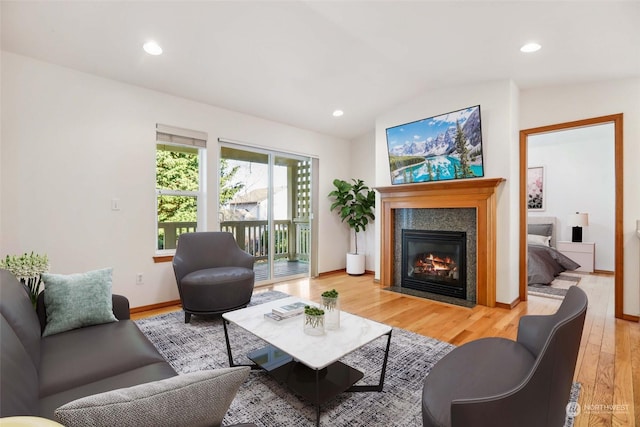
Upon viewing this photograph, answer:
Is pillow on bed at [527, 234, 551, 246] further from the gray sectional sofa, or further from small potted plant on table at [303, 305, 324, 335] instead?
the gray sectional sofa

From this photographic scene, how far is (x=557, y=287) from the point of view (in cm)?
439

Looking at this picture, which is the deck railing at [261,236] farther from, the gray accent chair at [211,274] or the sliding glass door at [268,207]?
the gray accent chair at [211,274]

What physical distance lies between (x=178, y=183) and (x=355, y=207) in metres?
2.90

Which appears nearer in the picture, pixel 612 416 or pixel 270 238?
pixel 612 416

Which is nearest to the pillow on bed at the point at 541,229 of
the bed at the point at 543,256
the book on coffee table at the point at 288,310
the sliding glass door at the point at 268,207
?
the bed at the point at 543,256

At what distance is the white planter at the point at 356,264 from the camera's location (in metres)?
5.37

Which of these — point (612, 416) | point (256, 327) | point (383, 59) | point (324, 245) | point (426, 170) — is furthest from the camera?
point (324, 245)

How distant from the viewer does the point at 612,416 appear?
167cm

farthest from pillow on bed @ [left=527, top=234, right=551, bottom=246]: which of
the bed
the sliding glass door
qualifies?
the sliding glass door

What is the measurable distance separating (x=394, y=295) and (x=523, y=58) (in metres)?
3.12

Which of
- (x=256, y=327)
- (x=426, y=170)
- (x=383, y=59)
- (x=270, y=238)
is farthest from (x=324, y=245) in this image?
(x=256, y=327)

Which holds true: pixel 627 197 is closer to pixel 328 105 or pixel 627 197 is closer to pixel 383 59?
pixel 383 59

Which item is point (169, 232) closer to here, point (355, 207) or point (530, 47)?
point (355, 207)

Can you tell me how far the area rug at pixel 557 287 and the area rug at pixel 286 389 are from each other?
2517 mm
